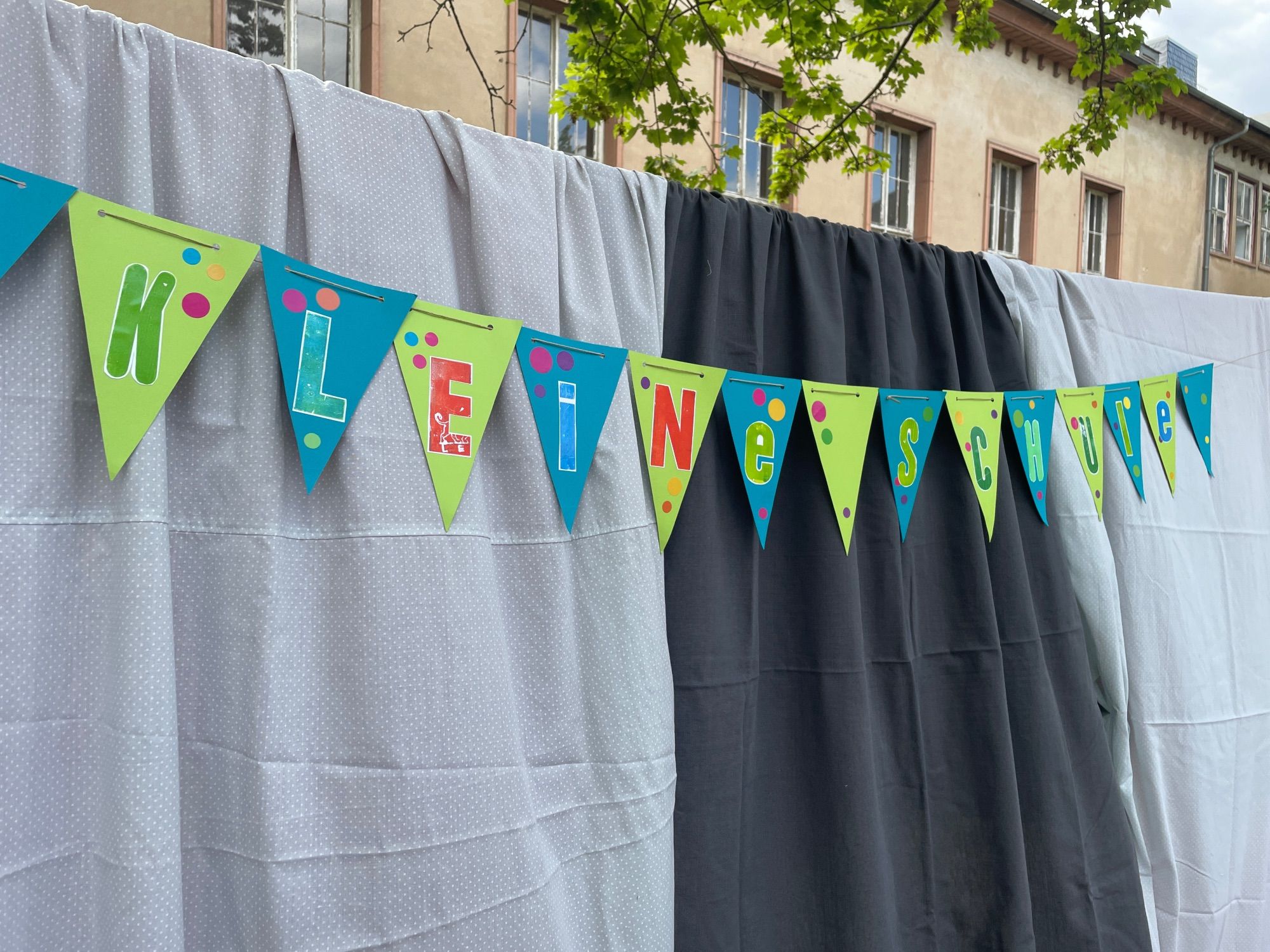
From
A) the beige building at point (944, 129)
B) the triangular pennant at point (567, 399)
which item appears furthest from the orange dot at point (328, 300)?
the beige building at point (944, 129)

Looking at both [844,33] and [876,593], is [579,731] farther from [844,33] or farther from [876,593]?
[844,33]

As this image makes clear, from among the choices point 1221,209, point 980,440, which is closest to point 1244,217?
point 1221,209

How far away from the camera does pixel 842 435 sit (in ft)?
4.75

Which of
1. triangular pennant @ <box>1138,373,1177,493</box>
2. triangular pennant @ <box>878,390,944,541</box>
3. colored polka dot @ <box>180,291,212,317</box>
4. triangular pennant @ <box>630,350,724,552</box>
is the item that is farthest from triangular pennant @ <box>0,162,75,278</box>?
triangular pennant @ <box>1138,373,1177,493</box>

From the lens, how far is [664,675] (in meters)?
1.24

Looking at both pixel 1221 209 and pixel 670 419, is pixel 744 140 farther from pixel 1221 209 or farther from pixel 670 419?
pixel 1221 209

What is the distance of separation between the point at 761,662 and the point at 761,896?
0.37 meters

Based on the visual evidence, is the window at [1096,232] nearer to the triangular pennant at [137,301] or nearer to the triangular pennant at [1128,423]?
the triangular pennant at [1128,423]

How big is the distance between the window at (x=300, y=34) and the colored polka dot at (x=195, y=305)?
4.14 metres

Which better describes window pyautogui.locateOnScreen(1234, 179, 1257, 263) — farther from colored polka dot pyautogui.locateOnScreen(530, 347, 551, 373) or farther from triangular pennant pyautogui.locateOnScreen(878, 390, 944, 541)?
colored polka dot pyautogui.locateOnScreen(530, 347, 551, 373)

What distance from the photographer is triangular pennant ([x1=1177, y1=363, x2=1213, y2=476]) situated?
2.03 meters

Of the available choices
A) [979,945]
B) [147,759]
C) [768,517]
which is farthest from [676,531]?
Result: [979,945]

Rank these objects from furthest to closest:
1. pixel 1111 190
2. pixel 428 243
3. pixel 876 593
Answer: pixel 1111 190 < pixel 876 593 < pixel 428 243

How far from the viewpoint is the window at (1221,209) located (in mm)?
9883
